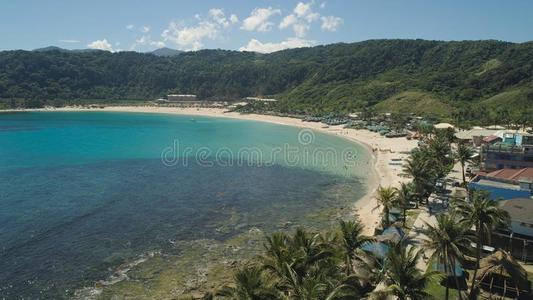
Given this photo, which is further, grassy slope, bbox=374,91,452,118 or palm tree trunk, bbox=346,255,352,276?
grassy slope, bbox=374,91,452,118

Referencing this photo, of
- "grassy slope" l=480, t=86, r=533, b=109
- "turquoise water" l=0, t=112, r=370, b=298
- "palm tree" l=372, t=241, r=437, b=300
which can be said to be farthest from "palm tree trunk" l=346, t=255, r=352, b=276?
"grassy slope" l=480, t=86, r=533, b=109

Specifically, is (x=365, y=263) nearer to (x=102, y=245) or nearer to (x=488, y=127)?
(x=102, y=245)

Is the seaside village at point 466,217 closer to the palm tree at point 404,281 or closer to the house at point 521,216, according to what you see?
the house at point 521,216

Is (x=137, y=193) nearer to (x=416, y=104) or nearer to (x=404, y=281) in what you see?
(x=404, y=281)

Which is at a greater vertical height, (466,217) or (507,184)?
(466,217)

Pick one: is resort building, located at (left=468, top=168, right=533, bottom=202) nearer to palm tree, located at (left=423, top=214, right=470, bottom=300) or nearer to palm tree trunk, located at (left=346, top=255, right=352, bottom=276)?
palm tree, located at (left=423, top=214, right=470, bottom=300)

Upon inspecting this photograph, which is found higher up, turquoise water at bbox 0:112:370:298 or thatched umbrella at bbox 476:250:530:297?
thatched umbrella at bbox 476:250:530:297

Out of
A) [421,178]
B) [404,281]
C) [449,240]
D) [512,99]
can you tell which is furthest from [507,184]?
[512,99]

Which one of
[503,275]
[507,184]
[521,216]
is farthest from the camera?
Answer: [507,184]
